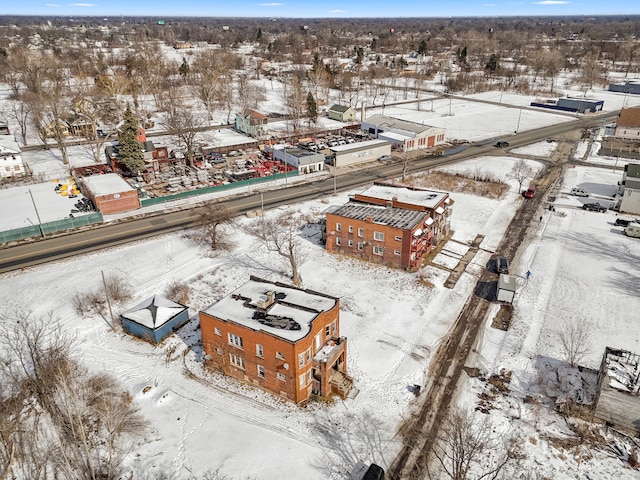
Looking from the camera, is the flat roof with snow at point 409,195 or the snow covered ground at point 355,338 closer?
the snow covered ground at point 355,338

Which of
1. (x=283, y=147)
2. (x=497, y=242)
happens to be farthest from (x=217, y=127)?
(x=497, y=242)

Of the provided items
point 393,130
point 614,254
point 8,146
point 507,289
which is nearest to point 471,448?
point 507,289

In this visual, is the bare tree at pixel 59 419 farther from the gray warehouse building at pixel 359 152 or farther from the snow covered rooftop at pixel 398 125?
the snow covered rooftop at pixel 398 125

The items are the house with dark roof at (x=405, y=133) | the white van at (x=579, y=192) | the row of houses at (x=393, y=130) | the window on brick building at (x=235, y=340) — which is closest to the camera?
the window on brick building at (x=235, y=340)

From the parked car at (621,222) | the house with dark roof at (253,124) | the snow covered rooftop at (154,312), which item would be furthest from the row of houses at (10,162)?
the parked car at (621,222)

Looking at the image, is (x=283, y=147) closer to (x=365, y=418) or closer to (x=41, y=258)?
(x=41, y=258)

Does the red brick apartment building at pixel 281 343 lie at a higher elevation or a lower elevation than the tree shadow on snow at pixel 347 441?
higher
